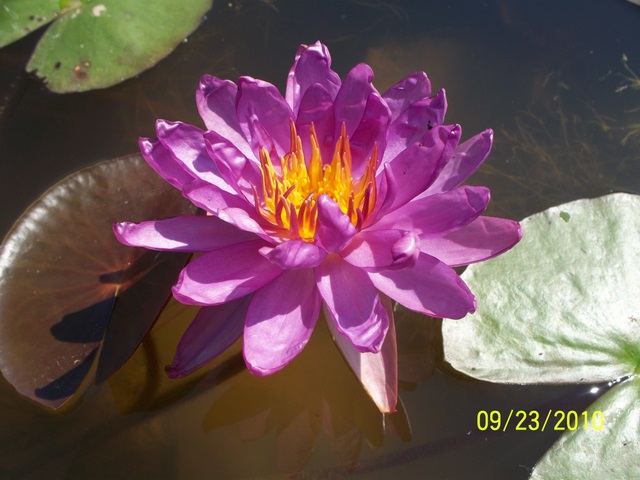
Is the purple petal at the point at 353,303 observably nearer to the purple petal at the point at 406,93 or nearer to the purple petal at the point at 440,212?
the purple petal at the point at 440,212

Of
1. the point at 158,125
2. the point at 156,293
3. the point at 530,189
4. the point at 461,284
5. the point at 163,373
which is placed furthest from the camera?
the point at 530,189

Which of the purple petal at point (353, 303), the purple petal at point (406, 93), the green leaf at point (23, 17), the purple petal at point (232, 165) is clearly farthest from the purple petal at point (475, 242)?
the green leaf at point (23, 17)

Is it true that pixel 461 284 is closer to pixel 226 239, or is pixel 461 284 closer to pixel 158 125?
pixel 226 239

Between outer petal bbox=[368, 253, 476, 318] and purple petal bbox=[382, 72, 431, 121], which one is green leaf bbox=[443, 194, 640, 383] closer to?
outer petal bbox=[368, 253, 476, 318]

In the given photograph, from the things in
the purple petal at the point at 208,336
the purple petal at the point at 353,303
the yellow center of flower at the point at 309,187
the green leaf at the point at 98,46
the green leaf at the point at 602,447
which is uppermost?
the green leaf at the point at 98,46

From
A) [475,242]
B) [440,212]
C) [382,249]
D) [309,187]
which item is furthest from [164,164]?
[475,242]

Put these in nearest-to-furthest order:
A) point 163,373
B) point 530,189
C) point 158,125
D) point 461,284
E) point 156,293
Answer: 1. point 461,284
2. point 158,125
3. point 156,293
4. point 163,373
5. point 530,189

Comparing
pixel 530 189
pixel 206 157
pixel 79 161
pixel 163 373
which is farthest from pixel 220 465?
pixel 530 189
